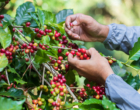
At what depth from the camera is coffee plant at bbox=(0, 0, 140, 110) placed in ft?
1.94

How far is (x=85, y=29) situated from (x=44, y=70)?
0.50 meters

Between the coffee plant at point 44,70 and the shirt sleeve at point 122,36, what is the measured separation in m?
0.36

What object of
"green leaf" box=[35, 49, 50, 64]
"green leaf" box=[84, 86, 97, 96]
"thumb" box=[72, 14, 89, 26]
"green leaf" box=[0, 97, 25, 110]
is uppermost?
"thumb" box=[72, 14, 89, 26]

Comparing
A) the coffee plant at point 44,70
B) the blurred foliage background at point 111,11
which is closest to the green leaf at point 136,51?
the coffee plant at point 44,70

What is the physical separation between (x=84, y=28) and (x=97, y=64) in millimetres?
438

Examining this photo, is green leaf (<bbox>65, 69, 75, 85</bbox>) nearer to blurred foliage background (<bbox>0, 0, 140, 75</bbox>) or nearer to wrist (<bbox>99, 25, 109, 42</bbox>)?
wrist (<bbox>99, 25, 109, 42</bbox>)

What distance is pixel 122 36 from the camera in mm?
1170

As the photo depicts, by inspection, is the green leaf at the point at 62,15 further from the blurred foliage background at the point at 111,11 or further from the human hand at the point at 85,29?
the blurred foliage background at the point at 111,11

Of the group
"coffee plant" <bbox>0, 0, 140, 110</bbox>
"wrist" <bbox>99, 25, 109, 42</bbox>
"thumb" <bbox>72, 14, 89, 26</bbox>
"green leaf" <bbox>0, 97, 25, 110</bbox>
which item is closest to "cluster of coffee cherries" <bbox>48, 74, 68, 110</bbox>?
"coffee plant" <bbox>0, 0, 140, 110</bbox>

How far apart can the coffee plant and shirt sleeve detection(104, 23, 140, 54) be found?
36cm

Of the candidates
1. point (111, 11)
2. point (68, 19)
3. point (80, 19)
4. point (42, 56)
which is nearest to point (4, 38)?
point (42, 56)

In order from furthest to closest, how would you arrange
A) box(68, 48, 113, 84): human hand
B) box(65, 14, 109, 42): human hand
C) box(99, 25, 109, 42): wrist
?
box(99, 25, 109, 42): wrist < box(65, 14, 109, 42): human hand < box(68, 48, 113, 84): human hand

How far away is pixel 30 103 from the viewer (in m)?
0.64

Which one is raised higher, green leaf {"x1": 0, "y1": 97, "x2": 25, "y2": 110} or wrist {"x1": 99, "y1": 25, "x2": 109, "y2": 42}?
wrist {"x1": 99, "y1": 25, "x2": 109, "y2": 42}
